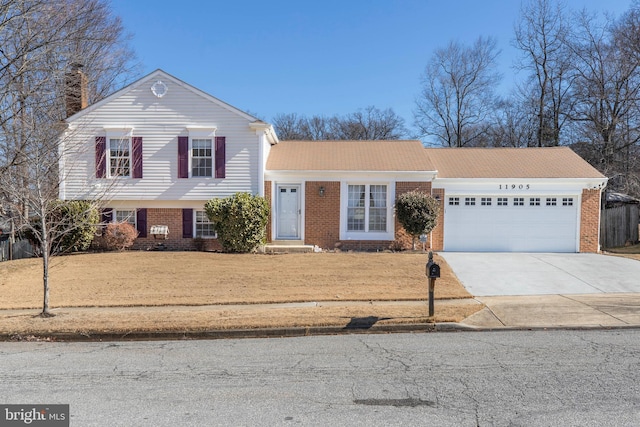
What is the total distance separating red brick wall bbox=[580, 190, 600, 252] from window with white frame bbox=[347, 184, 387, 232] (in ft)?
24.9

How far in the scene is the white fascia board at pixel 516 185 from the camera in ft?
51.0

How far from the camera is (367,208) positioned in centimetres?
1583

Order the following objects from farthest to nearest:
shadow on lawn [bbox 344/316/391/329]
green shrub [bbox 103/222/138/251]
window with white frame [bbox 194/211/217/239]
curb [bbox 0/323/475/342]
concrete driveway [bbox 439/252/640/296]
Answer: window with white frame [bbox 194/211/217/239] → green shrub [bbox 103/222/138/251] → concrete driveway [bbox 439/252/640/296] → shadow on lawn [bbox 344/316/391/329] → curb [bbox 0/323/475/342]

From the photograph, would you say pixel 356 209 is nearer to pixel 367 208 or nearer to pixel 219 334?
pixel 367 208

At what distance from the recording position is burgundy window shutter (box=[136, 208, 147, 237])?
1602cm

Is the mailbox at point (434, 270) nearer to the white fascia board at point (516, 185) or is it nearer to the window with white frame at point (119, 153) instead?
the white fascia board at point (516, 185)

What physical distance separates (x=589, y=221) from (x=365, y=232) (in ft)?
28.3

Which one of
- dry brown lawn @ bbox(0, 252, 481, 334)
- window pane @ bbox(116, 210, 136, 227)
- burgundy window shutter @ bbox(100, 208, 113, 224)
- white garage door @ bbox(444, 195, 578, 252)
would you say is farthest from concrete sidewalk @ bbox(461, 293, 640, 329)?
burgundy window shutter @ bbox(100, 208, 113, 224)

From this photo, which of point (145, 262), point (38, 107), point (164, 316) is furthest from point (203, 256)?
point (38, 107)

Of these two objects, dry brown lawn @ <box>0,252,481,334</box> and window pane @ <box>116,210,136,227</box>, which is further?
window pane @ <box>116,210,136,227</box>

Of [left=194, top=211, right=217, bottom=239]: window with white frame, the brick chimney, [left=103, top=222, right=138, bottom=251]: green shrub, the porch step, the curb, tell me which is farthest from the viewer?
the brick chimney

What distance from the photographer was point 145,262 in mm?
13219

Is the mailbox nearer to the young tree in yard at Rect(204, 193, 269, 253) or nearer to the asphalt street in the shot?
the asphalt street

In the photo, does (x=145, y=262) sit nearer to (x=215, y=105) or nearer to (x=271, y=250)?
(x=271, y=250)
